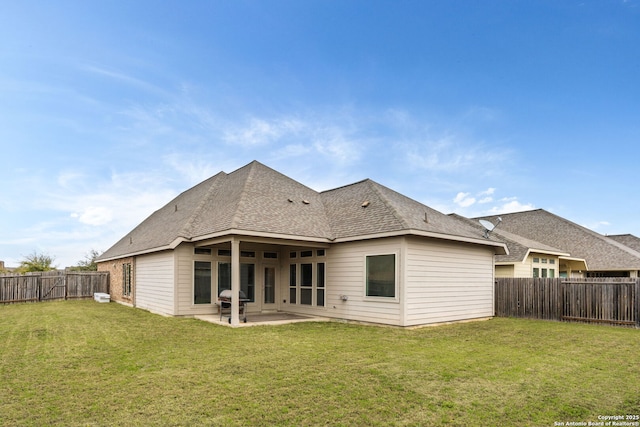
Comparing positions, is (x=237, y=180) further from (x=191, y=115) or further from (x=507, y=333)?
(x=507, y=333)

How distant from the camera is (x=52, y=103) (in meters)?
13.0

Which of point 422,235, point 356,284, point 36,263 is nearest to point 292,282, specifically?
point 356,284

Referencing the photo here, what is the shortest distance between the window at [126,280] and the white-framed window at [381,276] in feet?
38.0

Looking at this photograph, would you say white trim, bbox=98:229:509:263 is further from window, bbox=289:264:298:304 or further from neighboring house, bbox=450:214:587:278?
neighboring house, bbox=450:214:587:278

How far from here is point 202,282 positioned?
13203 mm

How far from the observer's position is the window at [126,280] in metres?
17.7

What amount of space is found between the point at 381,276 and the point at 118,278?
14243 mm

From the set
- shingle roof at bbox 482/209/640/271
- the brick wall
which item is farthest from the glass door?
shingle roof at bbox 482/209/640/271

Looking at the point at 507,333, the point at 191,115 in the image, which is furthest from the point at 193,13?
the point at 507,333

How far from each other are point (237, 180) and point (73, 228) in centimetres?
1162

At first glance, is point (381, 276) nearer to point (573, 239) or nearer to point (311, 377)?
point (311, 377)

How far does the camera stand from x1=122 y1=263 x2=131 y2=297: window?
17.7 meters

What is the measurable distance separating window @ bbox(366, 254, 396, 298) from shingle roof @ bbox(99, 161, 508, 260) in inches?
32.7

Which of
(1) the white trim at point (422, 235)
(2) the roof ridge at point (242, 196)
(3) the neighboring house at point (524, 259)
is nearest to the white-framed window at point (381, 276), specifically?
(1) the white trim at point (422, 235)
